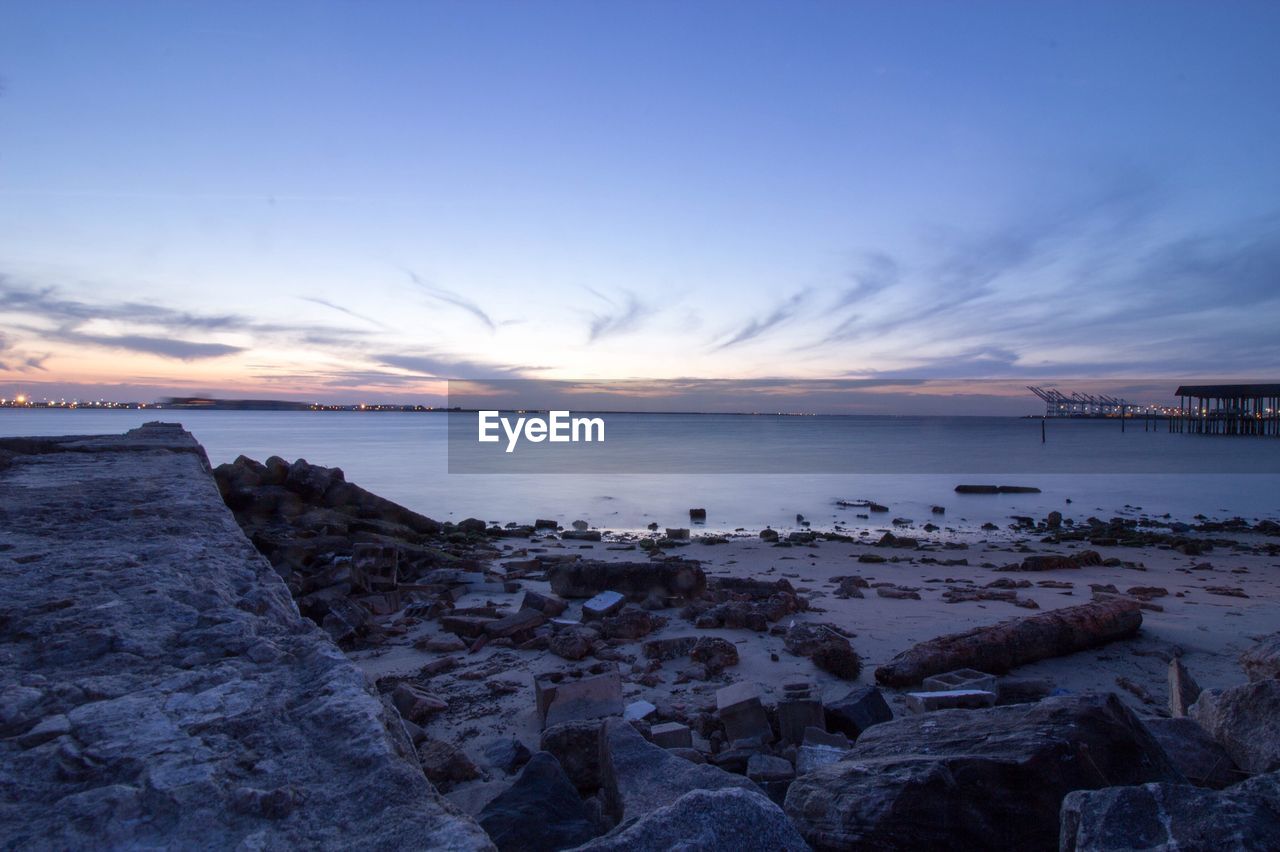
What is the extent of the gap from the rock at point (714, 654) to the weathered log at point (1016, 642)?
1136mm

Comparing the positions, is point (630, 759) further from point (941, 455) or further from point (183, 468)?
point (941, 455)

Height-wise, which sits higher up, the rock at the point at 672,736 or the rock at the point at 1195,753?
the rock at the point at 1195,753

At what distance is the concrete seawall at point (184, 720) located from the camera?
1.61 meters

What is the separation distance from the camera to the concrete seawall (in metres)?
1.61

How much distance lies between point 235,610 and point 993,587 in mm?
8977

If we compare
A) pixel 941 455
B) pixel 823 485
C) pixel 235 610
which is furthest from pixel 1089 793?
pixel 941 455

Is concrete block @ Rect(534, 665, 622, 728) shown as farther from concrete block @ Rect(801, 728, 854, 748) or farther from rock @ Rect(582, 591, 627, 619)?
rock @ Rect(582, 591, 627, 619)

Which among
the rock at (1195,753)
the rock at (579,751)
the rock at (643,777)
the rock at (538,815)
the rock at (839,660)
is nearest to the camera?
the rock at (538,815)

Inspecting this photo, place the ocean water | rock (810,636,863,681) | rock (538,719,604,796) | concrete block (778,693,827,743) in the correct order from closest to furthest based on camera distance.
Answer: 1. rock (538,719,604,796)
2. concrete block (778,693,827,743)
3. rock (810,636,863,681)
4. the ocean water

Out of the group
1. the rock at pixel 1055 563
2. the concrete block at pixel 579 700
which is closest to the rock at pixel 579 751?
the concrete block at pixel 579 700

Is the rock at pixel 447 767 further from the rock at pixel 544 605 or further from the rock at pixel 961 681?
the rock at pixel 544 605

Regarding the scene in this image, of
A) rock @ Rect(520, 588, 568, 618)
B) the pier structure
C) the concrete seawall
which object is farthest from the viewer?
the pier structure

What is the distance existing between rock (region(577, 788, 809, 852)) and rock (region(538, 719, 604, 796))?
1.75 meters

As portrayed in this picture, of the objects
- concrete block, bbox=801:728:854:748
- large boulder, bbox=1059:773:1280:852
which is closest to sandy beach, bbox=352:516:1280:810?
concrete block, bbox=801:728:854:748
